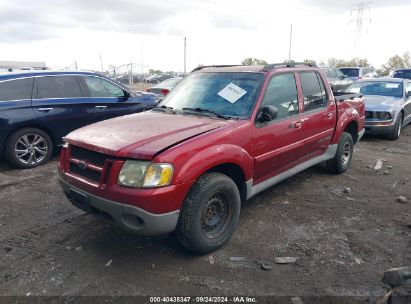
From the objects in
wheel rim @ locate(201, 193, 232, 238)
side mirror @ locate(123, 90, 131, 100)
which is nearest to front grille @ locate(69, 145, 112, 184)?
wheel rim @ locate(201, 193, 232, 238)

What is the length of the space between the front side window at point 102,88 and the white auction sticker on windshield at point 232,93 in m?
3.98

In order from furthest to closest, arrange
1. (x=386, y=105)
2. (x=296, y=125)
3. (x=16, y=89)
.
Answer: (x=386, y=105)
(x=16, y=89)
(x=296, y=125)

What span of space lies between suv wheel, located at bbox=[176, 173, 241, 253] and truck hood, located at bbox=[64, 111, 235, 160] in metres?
0.49

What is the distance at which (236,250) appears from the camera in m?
3.60

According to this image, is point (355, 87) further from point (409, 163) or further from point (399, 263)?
point (399, 263)

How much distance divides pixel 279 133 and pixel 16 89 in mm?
4869

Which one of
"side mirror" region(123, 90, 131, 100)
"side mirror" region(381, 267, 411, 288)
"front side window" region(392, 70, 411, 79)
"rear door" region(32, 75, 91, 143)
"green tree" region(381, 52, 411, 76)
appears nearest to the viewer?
"side mirror" region(381, 267, 411, 288)

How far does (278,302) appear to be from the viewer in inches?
110

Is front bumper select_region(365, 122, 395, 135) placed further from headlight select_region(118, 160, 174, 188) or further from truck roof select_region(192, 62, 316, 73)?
headlight select_region(118, 160, 174, 188)

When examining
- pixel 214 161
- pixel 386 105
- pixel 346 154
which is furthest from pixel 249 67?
pixel 386 105

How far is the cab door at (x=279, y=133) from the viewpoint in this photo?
12.9 ft

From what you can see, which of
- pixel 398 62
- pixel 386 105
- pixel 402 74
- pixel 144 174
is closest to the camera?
pixel 144 174

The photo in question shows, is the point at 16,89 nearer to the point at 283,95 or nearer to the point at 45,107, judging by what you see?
the point at 45,107

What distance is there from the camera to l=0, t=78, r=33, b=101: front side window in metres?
6.12
